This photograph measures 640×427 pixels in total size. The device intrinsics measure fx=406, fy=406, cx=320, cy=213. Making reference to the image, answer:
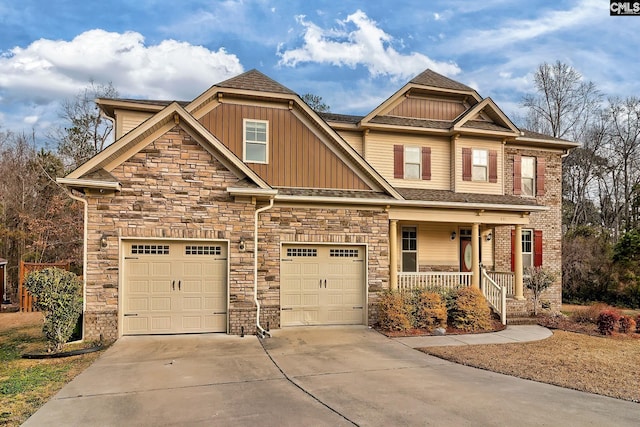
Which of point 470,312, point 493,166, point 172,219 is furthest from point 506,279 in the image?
point 172,219

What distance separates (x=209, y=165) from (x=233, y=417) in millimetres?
6457

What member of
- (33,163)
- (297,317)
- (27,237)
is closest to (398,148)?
(297,317)

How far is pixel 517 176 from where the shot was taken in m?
15.8

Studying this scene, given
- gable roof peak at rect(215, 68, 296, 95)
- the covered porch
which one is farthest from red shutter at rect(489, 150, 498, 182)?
gable roof peak at rect(215, 68, 296, 95)

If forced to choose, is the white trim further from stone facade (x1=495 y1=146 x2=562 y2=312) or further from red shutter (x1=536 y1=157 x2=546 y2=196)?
red shutter (x1=536 y1=157 x2=546 y2=196)

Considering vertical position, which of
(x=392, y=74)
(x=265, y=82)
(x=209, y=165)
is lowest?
(x=209, y=165)

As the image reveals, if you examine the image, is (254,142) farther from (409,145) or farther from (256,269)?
(409,145)

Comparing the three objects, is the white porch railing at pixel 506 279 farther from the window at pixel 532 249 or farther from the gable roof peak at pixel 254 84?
the gable roof peak at pixel 254 84

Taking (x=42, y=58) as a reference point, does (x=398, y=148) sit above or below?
below

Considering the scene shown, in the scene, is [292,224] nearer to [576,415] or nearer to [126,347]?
[126,347]

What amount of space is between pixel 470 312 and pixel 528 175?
7422 millimetres

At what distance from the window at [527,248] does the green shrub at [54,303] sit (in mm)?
15049

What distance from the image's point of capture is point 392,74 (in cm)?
2736

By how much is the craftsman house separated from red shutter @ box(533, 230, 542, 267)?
0.05 m
